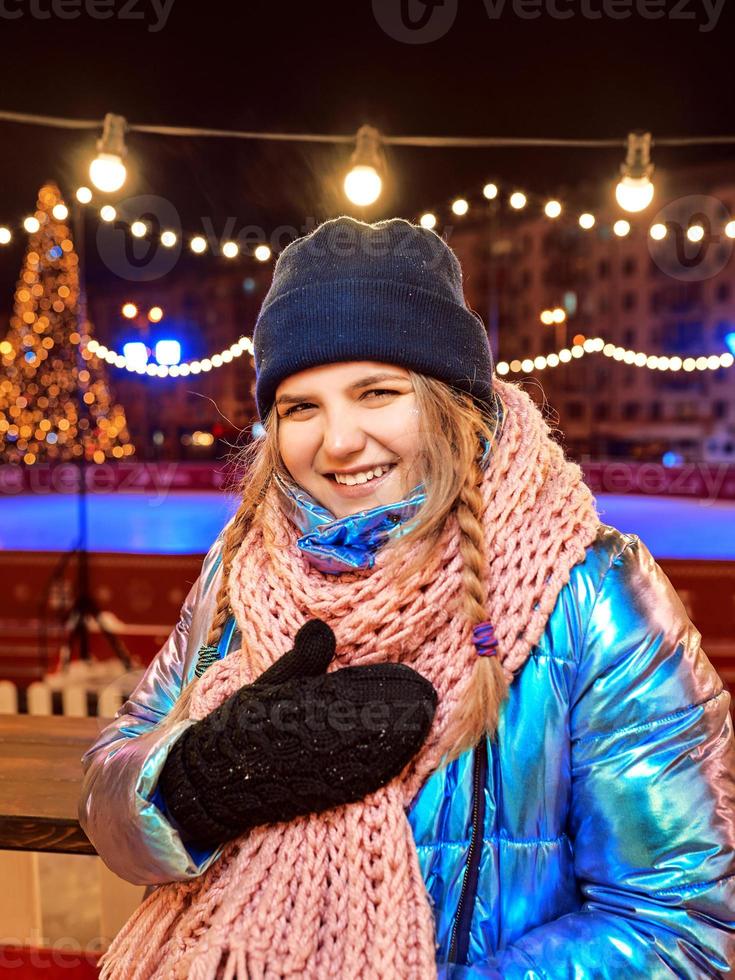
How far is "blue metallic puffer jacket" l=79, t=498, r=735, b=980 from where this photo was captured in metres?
0.72

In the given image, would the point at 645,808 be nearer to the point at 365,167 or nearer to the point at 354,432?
the point at 354,432

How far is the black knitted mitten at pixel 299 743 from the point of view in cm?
75

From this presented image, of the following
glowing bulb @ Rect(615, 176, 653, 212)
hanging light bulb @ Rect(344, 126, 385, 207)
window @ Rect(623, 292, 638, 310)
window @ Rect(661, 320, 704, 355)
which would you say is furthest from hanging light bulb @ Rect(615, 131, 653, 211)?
window @ Rect(661, 320, 704, 355)

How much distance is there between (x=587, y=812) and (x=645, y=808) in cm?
7

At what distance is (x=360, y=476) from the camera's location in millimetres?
956

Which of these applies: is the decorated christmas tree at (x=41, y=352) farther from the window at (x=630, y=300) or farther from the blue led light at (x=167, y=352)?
the window at (x=630, y=300)

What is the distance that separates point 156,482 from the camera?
1536cm

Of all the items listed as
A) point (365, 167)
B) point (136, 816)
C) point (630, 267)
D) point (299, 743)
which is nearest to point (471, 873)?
point (299, 743)

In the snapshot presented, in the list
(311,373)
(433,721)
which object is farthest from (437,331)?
(433,721)

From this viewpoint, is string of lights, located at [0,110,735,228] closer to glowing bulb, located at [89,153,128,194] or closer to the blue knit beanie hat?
glowing bulb, located at [89,153,128,194]

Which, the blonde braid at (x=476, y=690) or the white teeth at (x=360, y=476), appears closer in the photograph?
the blonde braid at (x=476, y=690)

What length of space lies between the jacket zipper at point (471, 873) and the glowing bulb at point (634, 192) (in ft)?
13.2

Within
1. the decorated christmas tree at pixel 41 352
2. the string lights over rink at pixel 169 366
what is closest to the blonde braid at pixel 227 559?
the string lights over rink at pixel 169 366

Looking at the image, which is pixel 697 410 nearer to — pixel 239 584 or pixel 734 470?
pixel 734 470
